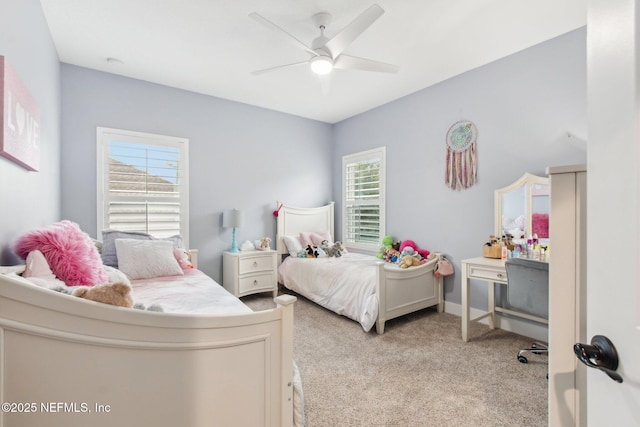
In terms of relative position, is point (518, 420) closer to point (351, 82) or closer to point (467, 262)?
point (467, 262)

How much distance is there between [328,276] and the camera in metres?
3.25

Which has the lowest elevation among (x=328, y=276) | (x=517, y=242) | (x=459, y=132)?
(x=328, y=276)

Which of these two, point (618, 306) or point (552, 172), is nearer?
point (618, 306)

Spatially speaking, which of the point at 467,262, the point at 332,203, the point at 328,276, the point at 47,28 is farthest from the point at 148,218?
the point at 467,262

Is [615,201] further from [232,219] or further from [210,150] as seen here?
[210,150]

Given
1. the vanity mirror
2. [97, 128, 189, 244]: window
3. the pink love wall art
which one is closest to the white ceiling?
[97, 128, 189, 244]: window

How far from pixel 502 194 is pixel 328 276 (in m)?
1.94

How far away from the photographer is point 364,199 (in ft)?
14.2

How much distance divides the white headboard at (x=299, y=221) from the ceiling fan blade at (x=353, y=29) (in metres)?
2.43

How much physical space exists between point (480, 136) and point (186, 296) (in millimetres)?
3069

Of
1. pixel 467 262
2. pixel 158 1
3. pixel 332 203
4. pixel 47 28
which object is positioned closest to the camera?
pixel 158 1

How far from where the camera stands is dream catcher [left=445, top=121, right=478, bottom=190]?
304cm

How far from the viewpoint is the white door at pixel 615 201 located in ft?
1.69

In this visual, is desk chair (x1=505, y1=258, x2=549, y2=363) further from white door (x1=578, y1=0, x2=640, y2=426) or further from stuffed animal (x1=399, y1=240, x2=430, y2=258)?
white door (x1=578, y1=0, x2=640, y2=426)
